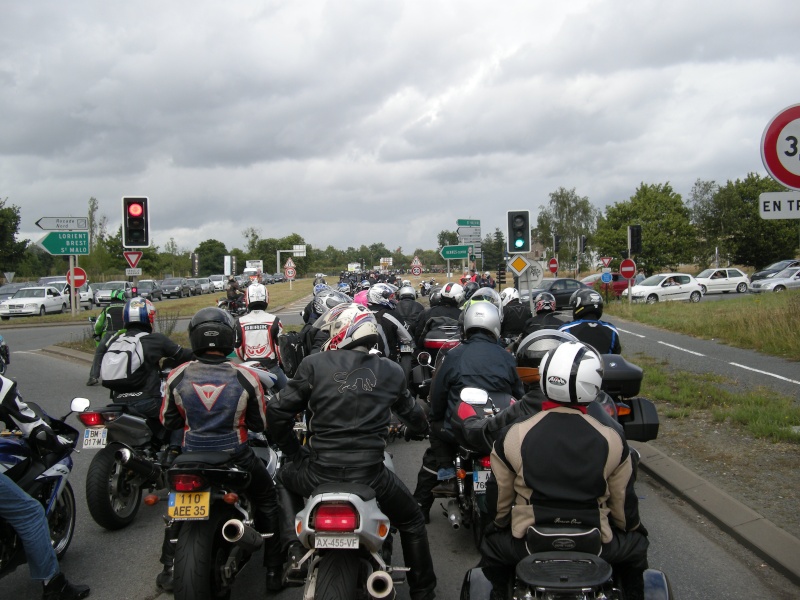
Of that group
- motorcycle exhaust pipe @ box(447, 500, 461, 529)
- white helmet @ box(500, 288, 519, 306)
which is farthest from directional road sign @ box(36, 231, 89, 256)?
motorcycle exhaust pipe @ box(447, 500, 461, 529)

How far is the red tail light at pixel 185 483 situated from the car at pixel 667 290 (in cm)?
3384

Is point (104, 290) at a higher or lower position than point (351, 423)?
higher

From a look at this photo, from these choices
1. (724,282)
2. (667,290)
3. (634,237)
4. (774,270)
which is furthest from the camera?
(774,270)

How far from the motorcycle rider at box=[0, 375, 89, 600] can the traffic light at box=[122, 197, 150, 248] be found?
12.0 metres

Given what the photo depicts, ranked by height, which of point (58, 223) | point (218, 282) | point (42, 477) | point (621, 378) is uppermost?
point (58, 223)

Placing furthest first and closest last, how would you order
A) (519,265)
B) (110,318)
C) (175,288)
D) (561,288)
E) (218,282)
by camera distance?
(218,282) < (175,288) < (561,288) < (519,265) < (110,318)

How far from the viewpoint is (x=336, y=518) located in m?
3.21

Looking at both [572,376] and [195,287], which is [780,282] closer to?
[572,376]

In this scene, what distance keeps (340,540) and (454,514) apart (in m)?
1.87

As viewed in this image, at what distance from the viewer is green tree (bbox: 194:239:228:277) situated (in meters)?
126

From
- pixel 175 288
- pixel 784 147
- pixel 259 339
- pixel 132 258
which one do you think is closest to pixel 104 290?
pixel 175 288

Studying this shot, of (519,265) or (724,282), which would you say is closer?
(519,265)

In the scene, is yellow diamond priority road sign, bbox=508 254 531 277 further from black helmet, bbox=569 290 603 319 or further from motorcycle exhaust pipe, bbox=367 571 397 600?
motorcycle exhaust pipe, bbox=367 571 397 600

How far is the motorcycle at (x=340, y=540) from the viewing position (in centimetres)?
319
